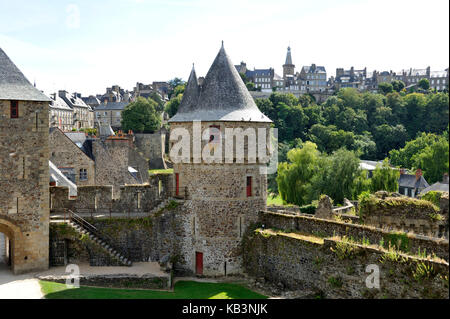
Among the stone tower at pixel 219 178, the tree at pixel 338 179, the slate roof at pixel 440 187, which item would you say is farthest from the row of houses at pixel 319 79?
the stone tower at pixel 219 178

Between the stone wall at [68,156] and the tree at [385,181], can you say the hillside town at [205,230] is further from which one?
the tree at [385,181]

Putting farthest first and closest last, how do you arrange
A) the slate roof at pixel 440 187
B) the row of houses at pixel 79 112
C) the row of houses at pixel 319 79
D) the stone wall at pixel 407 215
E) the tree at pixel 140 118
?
the row of houses at pixel 319 79, the row of houses at pixel 79 112, the tree at pixel 140 118, the stone wall at pixel 407 215, the slate roof at pixel 440 187

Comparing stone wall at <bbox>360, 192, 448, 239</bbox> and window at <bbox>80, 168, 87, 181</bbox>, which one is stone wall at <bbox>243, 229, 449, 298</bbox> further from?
window at <bbox>80, 168, 87, 181</bbox>

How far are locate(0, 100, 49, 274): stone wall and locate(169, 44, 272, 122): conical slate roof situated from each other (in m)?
5.49

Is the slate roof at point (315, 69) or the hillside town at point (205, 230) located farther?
the slate roof at point (315, 69)

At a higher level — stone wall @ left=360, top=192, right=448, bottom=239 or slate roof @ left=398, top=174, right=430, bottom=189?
stone wall @ left=360, top=192, right=448, bottom=239

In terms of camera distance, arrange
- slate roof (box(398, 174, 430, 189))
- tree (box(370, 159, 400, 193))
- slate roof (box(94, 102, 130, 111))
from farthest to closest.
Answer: slate roof (box(94, 102, 130, 111)) < slate roof (box(398, 174, 430, 189)) < tree (box(370, 159, 400, 193))

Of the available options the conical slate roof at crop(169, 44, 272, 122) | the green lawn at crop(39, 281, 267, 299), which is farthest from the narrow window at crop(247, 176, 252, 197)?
the green lawn at crop(39, 281, 267, 299)

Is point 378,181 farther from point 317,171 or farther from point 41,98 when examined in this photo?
point 41,98

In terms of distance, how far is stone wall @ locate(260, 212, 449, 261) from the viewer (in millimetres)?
12938

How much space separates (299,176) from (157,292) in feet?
75.8

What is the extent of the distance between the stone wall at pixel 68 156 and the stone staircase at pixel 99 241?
1186 cm

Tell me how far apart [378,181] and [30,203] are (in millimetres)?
25935

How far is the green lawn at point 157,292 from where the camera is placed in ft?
50.2
